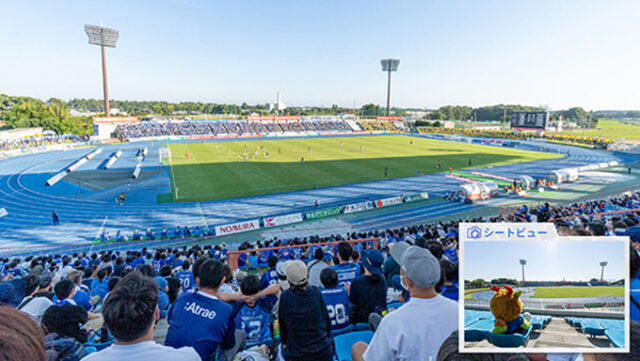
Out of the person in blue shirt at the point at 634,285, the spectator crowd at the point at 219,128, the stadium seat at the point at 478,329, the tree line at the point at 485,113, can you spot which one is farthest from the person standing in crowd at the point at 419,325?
the tree line at the point at 485,113

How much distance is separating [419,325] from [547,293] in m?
1.02

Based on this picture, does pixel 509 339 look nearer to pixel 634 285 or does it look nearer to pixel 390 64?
pixel 634 285

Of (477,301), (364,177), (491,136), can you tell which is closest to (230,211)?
(364,177)

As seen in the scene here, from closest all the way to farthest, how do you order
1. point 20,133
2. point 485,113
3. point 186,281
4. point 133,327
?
point 133,327 → point 186,281 → point 20,133 → point 485,113

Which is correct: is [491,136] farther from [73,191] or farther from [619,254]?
[619,254]

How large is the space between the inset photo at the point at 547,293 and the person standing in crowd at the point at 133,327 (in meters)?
1.95

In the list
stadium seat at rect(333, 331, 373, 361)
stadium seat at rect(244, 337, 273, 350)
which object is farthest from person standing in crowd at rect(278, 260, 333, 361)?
stadium seat at rect(244, 337, 273, 350)

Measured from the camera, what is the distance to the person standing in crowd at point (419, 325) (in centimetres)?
257

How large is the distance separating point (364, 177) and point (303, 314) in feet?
120

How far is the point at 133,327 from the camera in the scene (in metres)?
2.52

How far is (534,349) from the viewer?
173cm

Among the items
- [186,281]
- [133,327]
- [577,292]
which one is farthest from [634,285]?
[186,281]

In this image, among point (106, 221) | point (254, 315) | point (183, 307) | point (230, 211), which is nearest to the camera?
point (183, 307)

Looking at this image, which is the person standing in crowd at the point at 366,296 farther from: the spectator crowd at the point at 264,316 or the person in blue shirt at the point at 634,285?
the person in blue shirt at the point at 634,285
